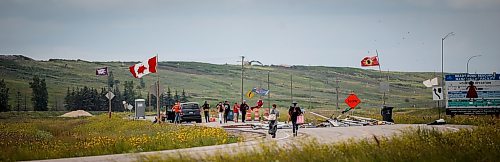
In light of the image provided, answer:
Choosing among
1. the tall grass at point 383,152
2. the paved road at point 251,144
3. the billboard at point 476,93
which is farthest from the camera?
the billboard at point 476,93

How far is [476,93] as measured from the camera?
46656mm

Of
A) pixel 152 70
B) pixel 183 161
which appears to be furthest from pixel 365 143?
pixel 152 70

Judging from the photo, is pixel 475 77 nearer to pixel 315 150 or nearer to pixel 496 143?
pixel 496 143

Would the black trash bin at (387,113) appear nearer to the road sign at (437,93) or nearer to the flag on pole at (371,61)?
the road sign at (437,93)

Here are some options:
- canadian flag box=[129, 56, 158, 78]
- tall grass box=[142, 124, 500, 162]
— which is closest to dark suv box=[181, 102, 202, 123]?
canadian flag box=[129, 56, 158, 78]

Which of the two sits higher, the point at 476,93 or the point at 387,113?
the point at 476,93

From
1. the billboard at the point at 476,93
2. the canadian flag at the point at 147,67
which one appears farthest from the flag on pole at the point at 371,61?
the canadian flag at the point at 147,67

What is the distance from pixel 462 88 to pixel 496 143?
31.4 m

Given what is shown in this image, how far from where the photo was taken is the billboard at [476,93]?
4716 centimetres

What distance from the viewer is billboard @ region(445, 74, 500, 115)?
1857 inches

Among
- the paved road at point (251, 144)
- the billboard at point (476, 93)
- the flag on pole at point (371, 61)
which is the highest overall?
the flag on pole at point (371, 61)

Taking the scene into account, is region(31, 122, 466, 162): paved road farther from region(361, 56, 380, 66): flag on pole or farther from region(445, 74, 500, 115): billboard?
region(361, 56, 380, 66): flag on pole

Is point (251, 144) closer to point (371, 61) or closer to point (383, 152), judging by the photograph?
point (383, 152)

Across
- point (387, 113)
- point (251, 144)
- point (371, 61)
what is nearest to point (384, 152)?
point (251, 144)
